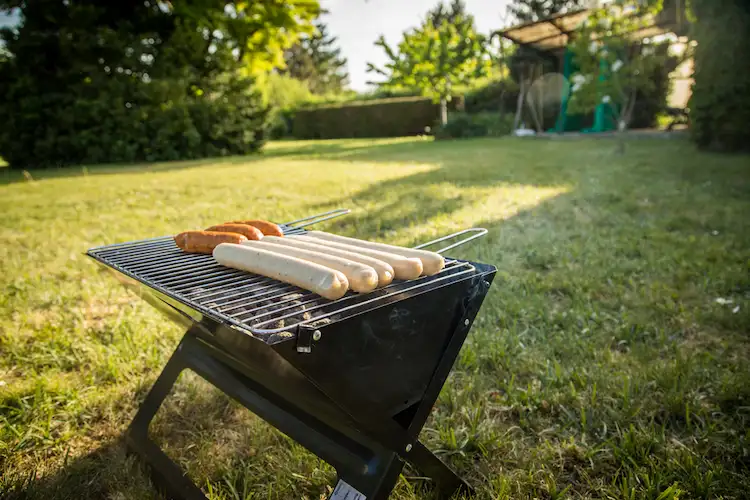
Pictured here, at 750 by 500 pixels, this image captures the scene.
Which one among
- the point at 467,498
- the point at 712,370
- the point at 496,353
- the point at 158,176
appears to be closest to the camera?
the point at 467,498

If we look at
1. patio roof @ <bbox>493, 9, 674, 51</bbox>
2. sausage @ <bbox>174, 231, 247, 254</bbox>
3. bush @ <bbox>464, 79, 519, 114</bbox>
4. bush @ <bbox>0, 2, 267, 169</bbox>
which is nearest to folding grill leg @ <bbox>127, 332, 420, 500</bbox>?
sausage @ <bbox>174, 231, 247, 254</bbox>

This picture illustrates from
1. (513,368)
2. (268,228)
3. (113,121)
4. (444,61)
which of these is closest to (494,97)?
(444,61)

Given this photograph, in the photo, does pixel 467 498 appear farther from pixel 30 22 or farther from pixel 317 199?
pixel 30 22

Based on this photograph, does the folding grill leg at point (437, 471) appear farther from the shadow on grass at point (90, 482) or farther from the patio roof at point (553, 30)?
the patio roof at point (553, 30)

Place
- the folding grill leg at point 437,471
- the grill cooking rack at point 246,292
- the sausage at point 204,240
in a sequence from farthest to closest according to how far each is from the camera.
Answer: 1. the sausage at point 204,240
2. the folding grill leg at point 437,471
3. the grill cooking rack at point 246,292

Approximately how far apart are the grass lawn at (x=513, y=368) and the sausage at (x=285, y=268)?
877 mm

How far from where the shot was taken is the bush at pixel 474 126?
2094 cm

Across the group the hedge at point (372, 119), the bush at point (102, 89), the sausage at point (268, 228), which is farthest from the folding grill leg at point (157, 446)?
the hedge at point (372, 119)

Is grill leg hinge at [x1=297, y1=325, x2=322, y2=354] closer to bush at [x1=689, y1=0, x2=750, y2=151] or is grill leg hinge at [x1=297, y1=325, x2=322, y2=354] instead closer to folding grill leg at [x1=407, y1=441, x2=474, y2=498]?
folding grill leg at [x1=407, y1=441, x2=474, y2=498]

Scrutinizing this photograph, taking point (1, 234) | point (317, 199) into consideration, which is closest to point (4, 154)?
point (1, 234)

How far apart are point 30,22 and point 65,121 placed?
2.69m

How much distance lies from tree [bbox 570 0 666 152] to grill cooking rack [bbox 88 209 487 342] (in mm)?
12182

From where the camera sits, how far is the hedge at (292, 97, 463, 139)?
80.6ft

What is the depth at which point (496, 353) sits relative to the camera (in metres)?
2.61
